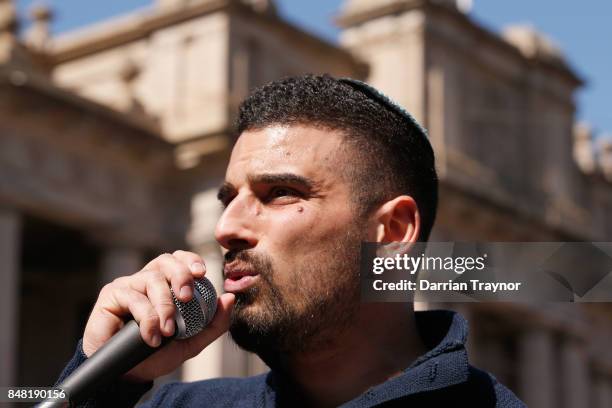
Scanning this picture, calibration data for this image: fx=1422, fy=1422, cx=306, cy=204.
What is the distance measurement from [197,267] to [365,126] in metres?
0.77

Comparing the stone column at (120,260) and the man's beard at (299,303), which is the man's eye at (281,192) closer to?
the man's beard at (299,303)

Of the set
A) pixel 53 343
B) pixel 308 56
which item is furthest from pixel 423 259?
pixel 53 343

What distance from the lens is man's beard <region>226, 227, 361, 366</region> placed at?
11.3 ft

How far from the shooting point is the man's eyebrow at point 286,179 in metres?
3.59

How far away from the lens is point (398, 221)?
3.69 m

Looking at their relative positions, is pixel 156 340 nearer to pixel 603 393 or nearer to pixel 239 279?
pixel 239 279

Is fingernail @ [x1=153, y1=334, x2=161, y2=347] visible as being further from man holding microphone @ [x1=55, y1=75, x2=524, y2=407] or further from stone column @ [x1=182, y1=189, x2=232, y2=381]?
stone column @ [x1=182, y1=189, x2=232, y2=381]

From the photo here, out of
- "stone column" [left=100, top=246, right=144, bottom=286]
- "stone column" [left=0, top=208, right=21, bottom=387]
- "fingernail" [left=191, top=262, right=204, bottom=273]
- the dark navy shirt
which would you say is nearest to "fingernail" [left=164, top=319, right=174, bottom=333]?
"fingernail" [left=191, top=262, right=204, bottom=273]

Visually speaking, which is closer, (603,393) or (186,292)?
(186,292)

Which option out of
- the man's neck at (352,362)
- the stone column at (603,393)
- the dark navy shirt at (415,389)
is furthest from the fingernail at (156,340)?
the stone column at (603,393)

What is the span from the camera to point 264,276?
137 inches

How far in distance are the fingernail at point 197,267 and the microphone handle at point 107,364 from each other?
0.20m

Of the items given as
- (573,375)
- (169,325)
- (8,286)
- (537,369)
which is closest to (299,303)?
(169,325)

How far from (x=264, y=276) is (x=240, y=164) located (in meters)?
0.38
